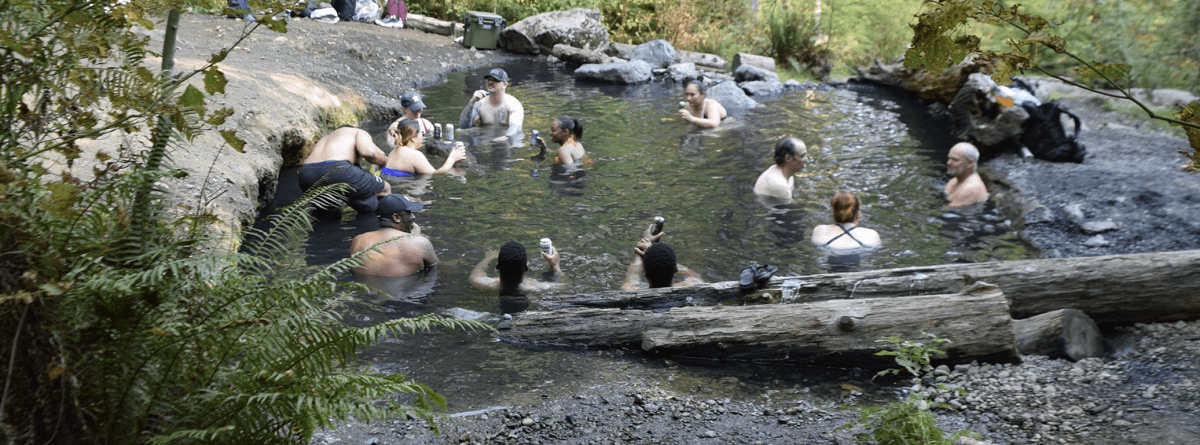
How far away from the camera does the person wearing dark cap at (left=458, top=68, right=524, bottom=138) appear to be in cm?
1288

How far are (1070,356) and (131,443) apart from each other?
16.0ft

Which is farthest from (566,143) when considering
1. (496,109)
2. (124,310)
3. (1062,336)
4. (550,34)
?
(550,34)

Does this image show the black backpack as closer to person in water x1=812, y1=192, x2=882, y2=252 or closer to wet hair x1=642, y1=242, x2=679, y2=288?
person in water x1=812, y1=192, x2=882, y2=252

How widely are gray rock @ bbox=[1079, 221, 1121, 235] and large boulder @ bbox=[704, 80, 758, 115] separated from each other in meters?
7.66

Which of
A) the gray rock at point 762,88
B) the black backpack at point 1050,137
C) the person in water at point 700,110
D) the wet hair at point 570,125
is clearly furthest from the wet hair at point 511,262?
the gray rock at point 762,88

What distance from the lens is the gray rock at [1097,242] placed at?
792 centimetres

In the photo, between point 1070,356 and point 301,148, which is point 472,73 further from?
point 1070,356

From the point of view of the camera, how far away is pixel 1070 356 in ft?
17.0

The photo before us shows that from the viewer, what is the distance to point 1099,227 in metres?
8.16

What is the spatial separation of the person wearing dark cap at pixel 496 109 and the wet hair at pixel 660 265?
6664 mm

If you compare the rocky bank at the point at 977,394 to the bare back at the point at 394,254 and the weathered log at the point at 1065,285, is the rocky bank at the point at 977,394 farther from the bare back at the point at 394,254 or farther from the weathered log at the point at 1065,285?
the bare back at the point at 394,254

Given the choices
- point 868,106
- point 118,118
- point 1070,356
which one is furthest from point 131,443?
point 868,106

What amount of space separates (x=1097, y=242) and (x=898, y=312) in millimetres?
3888

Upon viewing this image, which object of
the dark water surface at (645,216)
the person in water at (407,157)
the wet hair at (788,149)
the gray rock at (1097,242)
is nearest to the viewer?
the dark water surface at (645,216)
